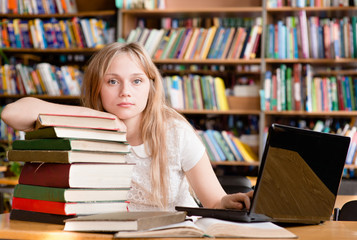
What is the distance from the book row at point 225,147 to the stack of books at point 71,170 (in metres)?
2.98

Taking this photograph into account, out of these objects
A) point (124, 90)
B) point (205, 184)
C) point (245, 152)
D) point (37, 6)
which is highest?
point (37, 6)

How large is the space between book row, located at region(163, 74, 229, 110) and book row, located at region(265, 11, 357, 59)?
479 mm

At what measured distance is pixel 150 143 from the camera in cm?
171

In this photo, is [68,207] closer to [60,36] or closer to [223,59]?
[223,59]

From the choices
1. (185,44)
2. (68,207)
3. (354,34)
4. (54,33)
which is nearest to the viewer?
(68,207)

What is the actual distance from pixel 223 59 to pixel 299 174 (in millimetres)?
3104

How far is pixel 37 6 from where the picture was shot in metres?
4.66

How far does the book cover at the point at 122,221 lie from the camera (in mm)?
962

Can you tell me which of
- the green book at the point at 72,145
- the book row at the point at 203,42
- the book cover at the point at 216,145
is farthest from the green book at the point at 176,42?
the green book at the point at 72,145

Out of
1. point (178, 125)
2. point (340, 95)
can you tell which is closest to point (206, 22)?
point (340, 95)

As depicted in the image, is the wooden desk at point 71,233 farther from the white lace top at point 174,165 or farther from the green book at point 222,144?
the green book at point 222,144

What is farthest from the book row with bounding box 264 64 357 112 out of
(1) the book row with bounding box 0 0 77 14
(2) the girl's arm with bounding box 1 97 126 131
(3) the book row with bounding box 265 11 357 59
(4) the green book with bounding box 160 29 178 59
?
(2) the girl's arm with bounding box 1 97 126 131

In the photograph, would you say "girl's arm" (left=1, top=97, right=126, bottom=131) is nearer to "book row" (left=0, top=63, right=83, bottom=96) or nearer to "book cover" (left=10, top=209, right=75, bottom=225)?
"book cover" (left=10, top=209, right=75, bottom=225)

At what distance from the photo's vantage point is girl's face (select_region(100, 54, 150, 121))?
1574 millimetres
